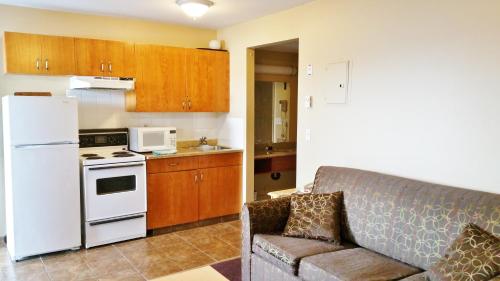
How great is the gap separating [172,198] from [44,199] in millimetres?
1289

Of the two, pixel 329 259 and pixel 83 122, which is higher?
pixel 83 122

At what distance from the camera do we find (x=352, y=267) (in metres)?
2.32

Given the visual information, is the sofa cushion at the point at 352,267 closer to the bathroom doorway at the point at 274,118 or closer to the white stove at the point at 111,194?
the white stove at the point at 111,194

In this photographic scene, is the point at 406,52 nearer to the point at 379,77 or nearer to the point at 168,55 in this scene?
the point at 379,77

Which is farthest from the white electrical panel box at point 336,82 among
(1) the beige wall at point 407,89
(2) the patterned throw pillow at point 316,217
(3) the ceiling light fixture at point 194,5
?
(3) the ceiling light fixture at point 194,5

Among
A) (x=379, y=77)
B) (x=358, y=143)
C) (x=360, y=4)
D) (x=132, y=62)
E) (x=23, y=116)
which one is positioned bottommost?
(x=358, y=143)

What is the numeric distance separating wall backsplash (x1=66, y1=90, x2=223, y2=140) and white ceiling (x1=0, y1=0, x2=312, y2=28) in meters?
0.88

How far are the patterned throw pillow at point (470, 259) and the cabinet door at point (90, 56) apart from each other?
360 cm

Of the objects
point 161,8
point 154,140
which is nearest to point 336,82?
point 161,8

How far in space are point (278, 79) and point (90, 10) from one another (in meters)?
2.73

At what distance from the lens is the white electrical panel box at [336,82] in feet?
11.0

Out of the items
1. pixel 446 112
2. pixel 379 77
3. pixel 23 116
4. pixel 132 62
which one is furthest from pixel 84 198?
pixel 446 112

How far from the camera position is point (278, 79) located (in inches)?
228

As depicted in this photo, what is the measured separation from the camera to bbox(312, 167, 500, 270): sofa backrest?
2256 millimetres
